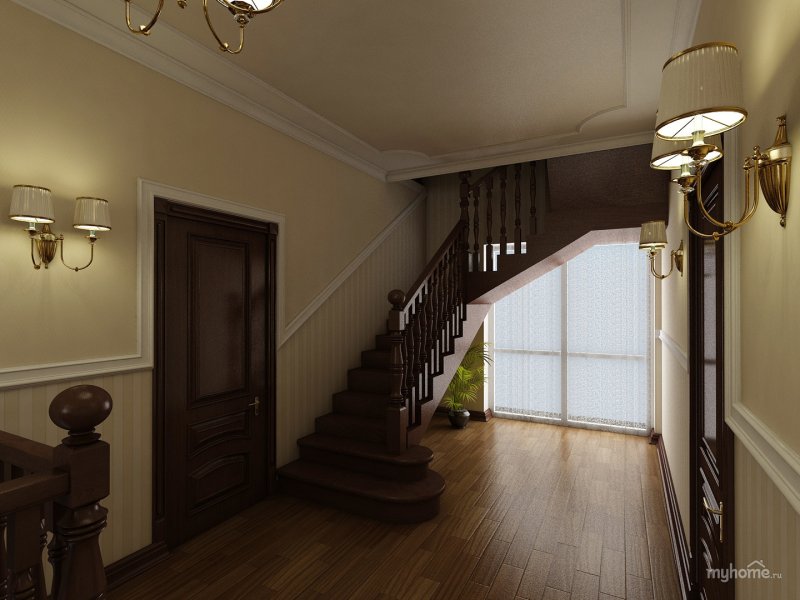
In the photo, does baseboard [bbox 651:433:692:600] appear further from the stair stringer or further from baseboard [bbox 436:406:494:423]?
baseboard [bbox 436:406:494:423]

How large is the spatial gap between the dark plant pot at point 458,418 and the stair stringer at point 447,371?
52.9 inches

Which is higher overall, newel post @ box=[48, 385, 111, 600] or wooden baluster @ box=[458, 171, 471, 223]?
wooden baluster @ box=[458, 171, 471, 223]

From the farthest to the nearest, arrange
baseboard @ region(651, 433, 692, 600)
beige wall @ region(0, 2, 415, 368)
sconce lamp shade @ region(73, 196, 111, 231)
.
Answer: baseboard @ region(651, 433, 692, 600) < sconce lamp shade @ region(73, 196, 111, 231) < beige wall @ region(0, 2, 415, 368)

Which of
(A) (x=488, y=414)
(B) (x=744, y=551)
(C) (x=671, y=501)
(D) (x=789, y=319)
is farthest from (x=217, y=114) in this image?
(A) (x=488, y=414)

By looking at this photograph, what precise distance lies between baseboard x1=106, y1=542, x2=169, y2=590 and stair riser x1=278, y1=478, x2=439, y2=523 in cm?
105

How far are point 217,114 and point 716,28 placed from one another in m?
2.80

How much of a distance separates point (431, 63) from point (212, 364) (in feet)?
8.00

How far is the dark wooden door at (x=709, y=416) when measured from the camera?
5.10ft

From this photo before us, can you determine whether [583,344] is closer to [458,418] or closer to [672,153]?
[458,418]

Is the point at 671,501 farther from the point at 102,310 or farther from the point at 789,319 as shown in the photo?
the point at 102,310

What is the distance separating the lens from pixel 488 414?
6.10m

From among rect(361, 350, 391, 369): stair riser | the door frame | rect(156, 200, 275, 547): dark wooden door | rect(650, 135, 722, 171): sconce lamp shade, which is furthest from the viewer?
rect(361, 350, 391, 369): stair riser

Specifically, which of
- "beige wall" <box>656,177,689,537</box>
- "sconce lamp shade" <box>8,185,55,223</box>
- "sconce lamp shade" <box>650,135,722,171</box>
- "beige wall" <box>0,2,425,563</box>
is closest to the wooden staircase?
"beige wall" <box>0,2,425,563</box>

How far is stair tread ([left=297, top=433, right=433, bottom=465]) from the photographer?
3.42 metres
